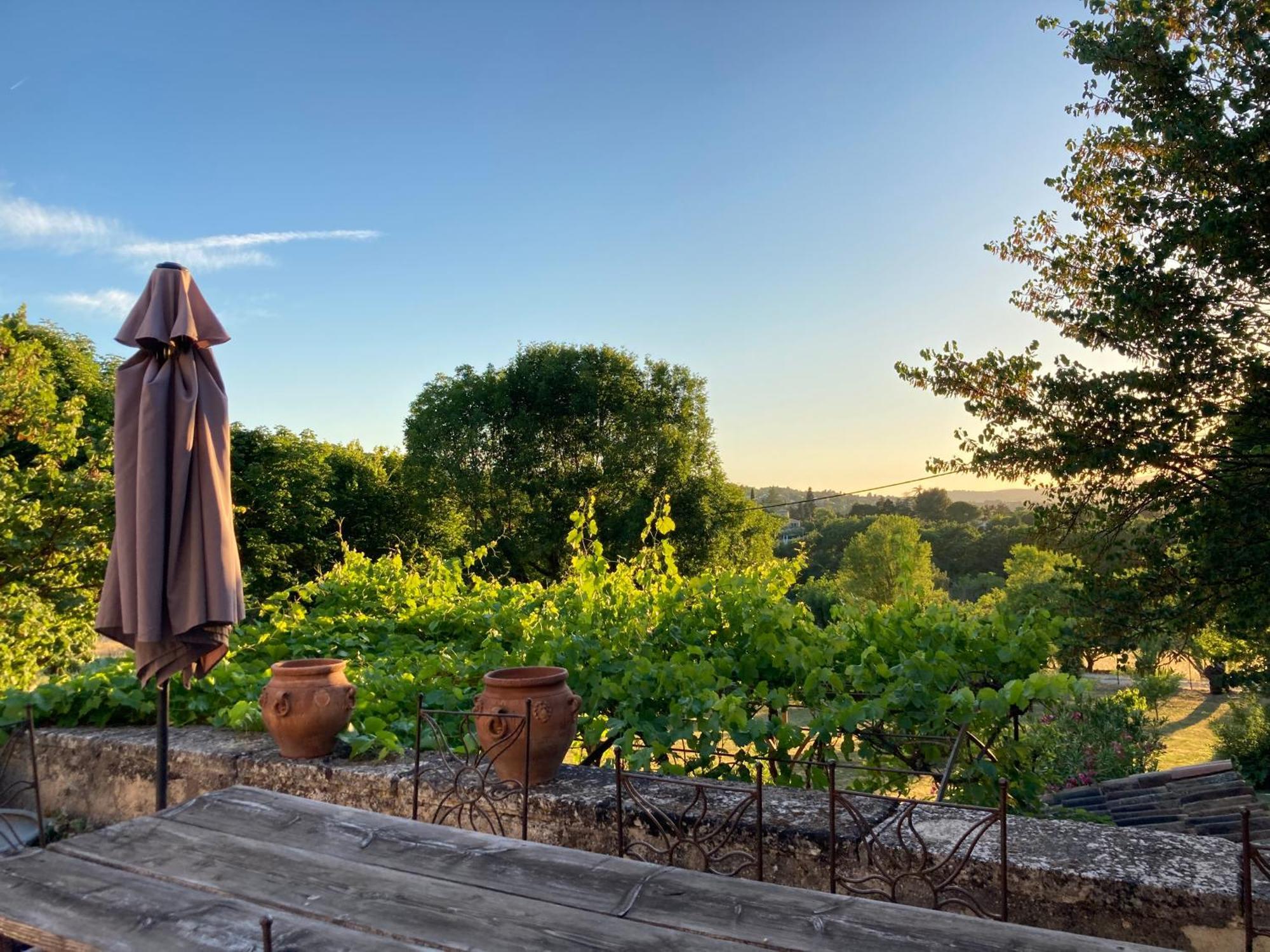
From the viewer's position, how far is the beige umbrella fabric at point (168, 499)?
2684 millimetres

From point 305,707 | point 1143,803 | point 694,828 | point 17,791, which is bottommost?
point 1143,803

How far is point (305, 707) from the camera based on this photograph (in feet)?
→ 10.2

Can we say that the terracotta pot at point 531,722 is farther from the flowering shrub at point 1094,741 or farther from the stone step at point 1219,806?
the flowering shrub at point 1094,741

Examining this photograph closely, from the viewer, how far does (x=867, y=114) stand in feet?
26.8

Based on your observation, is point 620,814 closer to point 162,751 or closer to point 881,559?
point 162,751

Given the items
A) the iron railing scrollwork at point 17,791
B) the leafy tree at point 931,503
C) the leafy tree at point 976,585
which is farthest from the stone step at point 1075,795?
the leafy tree at point 931,503

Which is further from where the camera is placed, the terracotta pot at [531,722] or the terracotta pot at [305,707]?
the terracotta pot at [305,707]

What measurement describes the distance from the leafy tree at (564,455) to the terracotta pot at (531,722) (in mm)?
17979

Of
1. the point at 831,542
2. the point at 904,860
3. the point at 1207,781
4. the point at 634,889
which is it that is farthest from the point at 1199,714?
the point at 634,889

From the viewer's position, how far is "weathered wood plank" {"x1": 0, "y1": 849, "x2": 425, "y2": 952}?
1.34 meters

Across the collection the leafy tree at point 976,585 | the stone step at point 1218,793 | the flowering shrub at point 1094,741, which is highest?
the stone step at point 1218,793

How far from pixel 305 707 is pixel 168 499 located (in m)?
1.01

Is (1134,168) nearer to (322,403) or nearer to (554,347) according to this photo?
(322,403)

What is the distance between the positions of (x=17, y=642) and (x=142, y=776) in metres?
7.52
